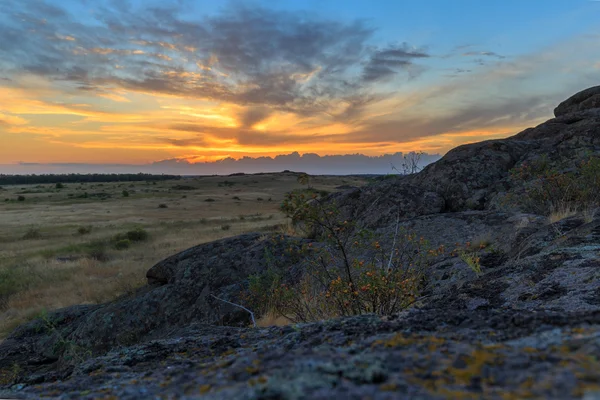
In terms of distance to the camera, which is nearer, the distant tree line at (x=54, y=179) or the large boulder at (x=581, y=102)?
the large boulder at (x=581, y=102)

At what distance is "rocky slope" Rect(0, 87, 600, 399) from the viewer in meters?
1.28

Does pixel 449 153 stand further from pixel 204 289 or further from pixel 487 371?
pixel 487 371

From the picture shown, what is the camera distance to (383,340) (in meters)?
1.85

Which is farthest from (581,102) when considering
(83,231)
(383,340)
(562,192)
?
(83,231)

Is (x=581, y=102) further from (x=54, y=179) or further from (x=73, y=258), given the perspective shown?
(x=54, y=179)

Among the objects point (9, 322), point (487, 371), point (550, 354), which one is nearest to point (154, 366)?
point (487, 371)

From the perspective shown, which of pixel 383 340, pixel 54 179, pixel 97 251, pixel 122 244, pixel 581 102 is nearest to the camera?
pixel 383 340

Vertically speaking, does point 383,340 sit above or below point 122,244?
above

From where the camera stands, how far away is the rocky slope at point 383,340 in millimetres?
1279

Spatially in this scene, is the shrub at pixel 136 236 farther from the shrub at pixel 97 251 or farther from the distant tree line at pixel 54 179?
the distant tree line at pixel 54 179

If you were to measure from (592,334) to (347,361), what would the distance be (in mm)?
1079

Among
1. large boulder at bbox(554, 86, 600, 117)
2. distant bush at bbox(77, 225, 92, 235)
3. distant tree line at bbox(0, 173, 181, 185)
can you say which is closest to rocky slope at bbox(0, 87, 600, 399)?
large boulder at bbox(554, 86, 600, 117)

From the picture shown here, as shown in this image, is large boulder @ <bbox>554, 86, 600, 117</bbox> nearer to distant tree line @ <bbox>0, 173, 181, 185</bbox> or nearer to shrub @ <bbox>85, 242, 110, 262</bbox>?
shrub @ <bbox>85, 242, 110, 262</bbox>

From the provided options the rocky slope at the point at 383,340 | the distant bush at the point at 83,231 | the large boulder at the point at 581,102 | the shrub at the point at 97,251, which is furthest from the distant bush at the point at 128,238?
the large boulder at the point at 581,102
